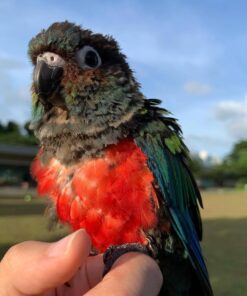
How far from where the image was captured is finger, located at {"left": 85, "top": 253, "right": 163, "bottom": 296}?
101 cm

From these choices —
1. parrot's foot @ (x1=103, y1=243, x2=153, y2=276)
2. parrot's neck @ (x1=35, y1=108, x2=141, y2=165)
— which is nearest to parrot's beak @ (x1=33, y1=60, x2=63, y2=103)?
parrot's neck @ (x1=35, y1=108, x2=141, y2=165)

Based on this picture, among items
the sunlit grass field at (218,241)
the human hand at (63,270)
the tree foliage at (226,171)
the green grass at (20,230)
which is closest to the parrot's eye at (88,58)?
the human hand at (63,270)

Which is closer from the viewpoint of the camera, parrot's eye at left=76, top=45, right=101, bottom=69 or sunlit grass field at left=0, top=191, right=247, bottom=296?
parrot's eye at left=76, top=45, right=101, bottom=69

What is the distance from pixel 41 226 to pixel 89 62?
22.6ft

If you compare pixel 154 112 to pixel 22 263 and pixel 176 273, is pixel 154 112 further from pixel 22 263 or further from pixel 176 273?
pixel 22 263

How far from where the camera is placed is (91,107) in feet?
6.20

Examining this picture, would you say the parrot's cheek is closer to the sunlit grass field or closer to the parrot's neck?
the parrot's neck

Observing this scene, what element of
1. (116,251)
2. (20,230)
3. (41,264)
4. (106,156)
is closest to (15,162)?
(20,230)

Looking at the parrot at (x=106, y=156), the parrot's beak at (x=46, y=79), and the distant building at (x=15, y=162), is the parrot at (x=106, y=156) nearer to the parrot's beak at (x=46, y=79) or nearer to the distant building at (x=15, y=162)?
the parrot's beak at (x=46, y=79)

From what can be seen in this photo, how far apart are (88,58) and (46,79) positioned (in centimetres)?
25

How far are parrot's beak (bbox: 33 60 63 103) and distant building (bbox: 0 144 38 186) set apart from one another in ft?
87.2

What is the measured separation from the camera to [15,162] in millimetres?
30594

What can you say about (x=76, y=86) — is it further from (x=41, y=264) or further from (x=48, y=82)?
(x=41, y=264)

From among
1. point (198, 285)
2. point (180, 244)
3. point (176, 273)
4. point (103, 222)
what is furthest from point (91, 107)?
point (198, 285)
